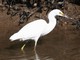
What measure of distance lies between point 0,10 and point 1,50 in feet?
12.6

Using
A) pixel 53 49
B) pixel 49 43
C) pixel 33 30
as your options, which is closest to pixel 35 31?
pixel 33 30

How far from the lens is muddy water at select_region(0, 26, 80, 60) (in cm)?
969

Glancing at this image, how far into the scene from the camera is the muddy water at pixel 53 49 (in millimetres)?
9688

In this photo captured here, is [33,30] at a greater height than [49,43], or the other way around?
[33,30]

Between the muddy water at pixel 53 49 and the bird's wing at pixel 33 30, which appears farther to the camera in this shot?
the bird's wing at pixel 33 30

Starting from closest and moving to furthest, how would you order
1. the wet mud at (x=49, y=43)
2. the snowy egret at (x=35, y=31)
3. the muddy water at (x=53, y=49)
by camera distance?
the muddy water at (x=53, y=49) → the wet mud at (x=49, y=43) → the snowy egret at (x=35, y=31)

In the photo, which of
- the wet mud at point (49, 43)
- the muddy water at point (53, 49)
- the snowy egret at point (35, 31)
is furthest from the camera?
the snowy egret at point (35, 31)

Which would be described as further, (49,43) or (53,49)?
(49,43)

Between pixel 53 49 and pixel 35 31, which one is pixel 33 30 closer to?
pixel 35 31

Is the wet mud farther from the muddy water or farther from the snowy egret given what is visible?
the snowy egret

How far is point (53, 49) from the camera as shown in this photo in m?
10.6

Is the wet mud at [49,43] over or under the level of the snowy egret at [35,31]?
under

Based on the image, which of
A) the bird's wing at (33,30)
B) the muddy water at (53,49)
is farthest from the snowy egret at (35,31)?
the muddy water at (53,49)

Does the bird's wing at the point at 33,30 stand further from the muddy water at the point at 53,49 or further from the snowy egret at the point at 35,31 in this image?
the muddy water at the point at 53,49
